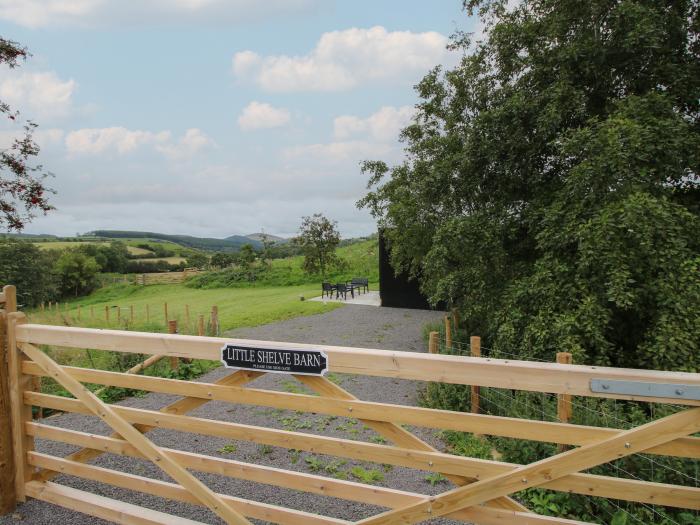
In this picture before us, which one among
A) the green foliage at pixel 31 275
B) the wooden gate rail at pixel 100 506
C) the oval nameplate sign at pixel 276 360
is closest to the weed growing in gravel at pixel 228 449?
the wooden gate rail at pixel 100 506

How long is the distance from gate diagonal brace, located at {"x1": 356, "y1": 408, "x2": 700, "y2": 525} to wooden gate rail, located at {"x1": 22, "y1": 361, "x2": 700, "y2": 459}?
57 millimetres

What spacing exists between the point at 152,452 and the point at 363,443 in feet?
4.92

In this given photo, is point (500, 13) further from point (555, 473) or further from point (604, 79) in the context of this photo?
point (555, 473)

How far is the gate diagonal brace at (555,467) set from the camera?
77.3 inches

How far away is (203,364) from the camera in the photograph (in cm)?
877

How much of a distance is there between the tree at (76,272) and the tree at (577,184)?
33.6 metres

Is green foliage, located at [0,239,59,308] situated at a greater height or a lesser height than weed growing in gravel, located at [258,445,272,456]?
greater

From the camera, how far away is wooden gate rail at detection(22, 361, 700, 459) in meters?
2.09

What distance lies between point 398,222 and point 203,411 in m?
6.27

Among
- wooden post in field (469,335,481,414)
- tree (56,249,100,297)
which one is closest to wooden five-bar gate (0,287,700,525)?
wooden post in field (469,335,481,414)

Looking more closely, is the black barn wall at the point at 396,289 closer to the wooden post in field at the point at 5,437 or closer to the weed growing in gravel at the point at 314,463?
the weed growing in gravel at the point at 314,463

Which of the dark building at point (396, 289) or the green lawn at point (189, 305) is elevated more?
the dark building at point (396, 289)

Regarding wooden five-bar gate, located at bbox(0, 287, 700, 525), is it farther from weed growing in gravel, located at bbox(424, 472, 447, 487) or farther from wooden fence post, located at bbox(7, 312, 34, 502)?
weed growing in gravel, located at bbox(424, 472, 447, 487)

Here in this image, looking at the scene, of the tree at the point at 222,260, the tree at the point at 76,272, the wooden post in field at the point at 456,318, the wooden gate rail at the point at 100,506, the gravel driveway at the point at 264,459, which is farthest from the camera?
the tree at the point at 222,260
